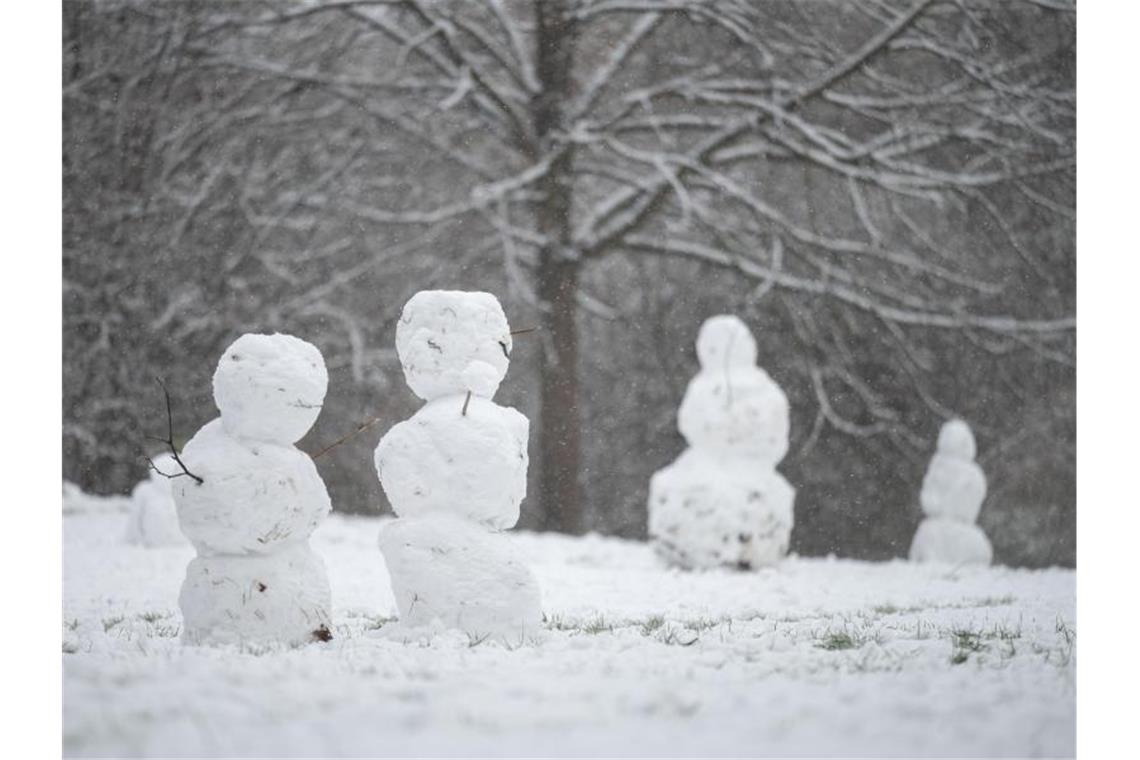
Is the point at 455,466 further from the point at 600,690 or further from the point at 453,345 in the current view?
the point at 600,690

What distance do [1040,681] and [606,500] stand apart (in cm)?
1172

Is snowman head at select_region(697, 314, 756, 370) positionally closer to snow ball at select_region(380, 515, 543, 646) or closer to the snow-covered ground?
the snow-covered ground

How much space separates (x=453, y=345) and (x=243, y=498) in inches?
42.2

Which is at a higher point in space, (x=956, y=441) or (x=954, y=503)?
(x=956, y=441)

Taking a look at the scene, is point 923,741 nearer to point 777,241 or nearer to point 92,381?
point 777,241

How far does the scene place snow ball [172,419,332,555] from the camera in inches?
184

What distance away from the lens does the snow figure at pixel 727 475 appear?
8.45 metres

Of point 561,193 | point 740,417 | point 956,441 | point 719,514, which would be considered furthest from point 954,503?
point 561,193

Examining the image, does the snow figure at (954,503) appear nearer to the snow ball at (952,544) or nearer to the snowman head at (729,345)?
the snow ball at (952,544)

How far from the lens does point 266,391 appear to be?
4801mm

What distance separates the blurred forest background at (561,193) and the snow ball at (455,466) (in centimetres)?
702

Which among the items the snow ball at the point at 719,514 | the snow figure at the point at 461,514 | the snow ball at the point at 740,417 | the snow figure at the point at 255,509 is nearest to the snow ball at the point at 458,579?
the snow figure at the point at 461,514

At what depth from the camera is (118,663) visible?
425cm

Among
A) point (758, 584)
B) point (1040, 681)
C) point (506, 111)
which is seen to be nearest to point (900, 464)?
point (506, 111)
